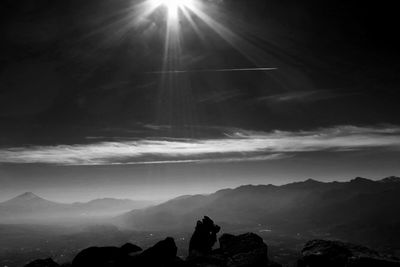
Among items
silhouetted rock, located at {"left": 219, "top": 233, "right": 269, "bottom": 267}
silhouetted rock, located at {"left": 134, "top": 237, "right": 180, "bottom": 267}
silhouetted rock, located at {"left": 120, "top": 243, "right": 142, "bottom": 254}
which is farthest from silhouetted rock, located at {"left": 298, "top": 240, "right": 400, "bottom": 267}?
silhouetted rock, located at {"left": 120, "top": 243, "right": 142, "bottom": 254}

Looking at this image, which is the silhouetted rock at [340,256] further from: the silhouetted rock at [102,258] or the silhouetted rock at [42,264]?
the silhouetted rock at [42,264]

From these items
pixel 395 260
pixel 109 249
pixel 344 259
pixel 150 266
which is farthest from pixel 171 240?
pixel 395 260

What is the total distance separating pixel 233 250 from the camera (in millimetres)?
39469

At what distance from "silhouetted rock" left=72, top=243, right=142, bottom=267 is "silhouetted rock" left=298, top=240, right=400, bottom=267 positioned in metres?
21.2

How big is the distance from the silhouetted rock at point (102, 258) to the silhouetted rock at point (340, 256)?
21.2m

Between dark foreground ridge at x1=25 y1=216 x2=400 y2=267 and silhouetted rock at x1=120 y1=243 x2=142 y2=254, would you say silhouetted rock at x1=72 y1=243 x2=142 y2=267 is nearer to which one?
dark foreground ridge at x1=25 y1=216 x2=400 y2=267

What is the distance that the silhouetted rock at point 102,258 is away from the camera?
3547 cm

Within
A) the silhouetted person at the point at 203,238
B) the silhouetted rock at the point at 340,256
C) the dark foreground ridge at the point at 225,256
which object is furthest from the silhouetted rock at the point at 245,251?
the silhouetted rock at the point at 340,256

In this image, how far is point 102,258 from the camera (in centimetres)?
3669

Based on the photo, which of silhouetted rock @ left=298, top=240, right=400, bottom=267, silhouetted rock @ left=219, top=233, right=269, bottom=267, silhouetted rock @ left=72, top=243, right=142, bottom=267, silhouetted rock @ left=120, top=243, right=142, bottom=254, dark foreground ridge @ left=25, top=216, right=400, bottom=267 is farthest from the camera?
silhouetted rock @ left=120, top=243, right=142, bottom=254

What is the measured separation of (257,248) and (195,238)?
12793mm

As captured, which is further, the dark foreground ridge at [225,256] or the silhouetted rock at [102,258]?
the silhouetted rock at [102,258]

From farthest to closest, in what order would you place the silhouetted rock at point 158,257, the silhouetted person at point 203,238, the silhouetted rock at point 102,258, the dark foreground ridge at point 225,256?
the silhouetted person at point 203,238 → the silhouetted rock at point 102,258 → the silhouetted rock at point 158,257 → the dark foreground ridge at point 225,256

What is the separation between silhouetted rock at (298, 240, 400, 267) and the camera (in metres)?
25.8
